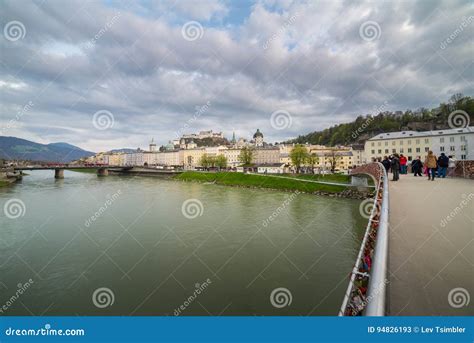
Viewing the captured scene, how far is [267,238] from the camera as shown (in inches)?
537

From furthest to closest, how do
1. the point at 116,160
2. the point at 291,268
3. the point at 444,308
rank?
the point at 116,160 < the point at 291,268 < the point at 444,308

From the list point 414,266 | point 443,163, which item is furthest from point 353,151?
point 414,266

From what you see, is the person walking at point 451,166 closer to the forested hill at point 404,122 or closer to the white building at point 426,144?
the white building at point 426,144

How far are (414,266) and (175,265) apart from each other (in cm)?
845

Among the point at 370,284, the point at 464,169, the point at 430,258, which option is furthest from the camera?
the point at 464,169

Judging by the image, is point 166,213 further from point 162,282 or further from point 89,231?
point 162,282

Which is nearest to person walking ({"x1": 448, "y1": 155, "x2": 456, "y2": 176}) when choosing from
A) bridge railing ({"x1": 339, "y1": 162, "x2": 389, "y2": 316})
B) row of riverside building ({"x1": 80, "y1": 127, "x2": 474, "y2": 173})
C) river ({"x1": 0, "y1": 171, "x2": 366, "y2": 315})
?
river ({"x1": 0, "y1": 171, "x2": 366, "y2": 315})

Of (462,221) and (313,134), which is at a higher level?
(313,134)

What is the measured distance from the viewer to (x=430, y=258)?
12.7 feet

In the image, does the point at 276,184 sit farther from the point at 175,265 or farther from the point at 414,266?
the point at 414,266

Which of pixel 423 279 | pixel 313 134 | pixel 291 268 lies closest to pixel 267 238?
pixel 291 268

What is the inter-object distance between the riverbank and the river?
13.9m

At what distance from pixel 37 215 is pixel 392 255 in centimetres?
2260

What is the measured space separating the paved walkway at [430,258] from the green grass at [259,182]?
27.5 meters
